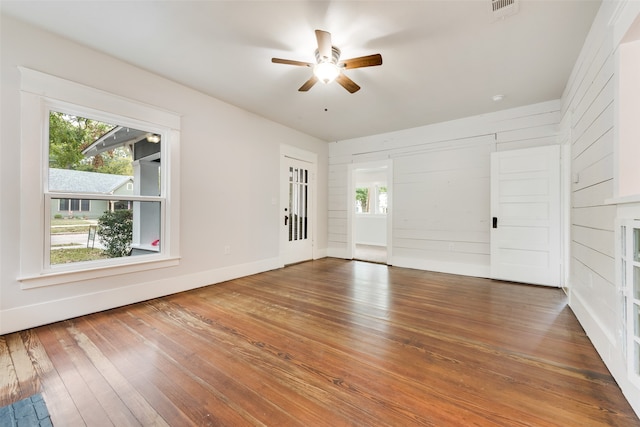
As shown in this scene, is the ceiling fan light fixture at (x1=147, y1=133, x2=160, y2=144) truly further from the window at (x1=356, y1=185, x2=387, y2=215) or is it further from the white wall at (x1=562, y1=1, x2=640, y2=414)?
the window at (x1=356, y1=185, x2=387, y2=215)

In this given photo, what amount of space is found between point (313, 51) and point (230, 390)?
9.98ft

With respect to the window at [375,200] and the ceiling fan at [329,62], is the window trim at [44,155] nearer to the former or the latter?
the ceiling fan at [329,62]

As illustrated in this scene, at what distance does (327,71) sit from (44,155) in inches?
112

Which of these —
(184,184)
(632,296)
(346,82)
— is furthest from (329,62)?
(632,296)

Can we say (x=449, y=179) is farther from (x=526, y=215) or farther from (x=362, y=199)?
(x=362, y=199)

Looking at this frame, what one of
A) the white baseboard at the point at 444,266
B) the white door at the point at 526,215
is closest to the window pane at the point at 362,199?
the white baseboard at the point at 444,266

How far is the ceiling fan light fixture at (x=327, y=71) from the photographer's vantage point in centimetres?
250

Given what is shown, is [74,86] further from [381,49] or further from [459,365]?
[459,365]

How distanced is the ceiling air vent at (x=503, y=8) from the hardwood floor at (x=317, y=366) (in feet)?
9.09

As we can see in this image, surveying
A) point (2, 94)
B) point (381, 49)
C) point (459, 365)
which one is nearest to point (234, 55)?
point (381, 49)

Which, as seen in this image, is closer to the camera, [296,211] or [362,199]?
[296,211]

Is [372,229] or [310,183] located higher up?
[310,183]

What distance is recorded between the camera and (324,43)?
225 centimetres

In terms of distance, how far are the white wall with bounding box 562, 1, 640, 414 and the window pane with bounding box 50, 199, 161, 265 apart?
443 centimetres
